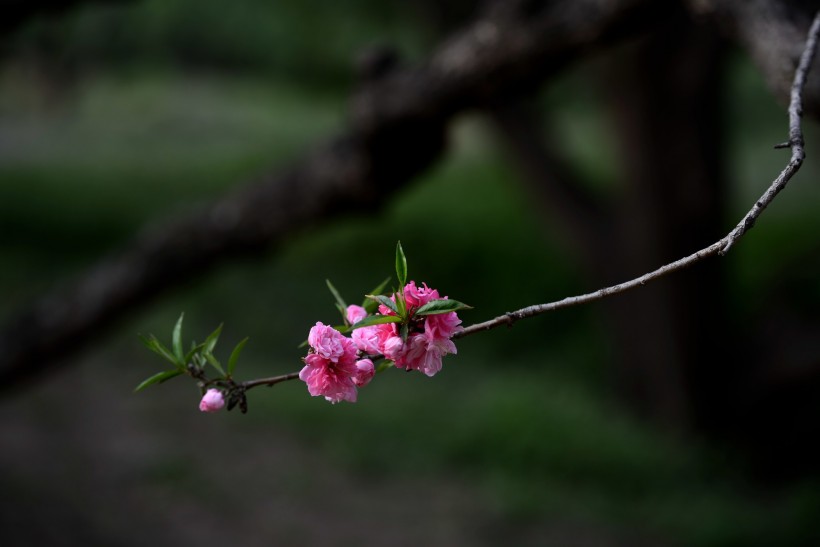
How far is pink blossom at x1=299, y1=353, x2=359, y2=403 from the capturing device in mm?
961

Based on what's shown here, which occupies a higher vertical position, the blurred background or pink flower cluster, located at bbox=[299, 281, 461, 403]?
the blurred background

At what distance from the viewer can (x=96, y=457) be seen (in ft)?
16.8

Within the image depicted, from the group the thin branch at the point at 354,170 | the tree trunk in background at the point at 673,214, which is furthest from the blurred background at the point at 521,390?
the thin branch at the point at 354,170

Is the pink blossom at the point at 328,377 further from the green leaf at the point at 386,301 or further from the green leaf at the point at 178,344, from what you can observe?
the green leaf at the point at 178,344

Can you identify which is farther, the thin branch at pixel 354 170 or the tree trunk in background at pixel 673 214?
the tree trunk in background at pixel 673 214

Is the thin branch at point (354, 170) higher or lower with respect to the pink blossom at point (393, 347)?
higher

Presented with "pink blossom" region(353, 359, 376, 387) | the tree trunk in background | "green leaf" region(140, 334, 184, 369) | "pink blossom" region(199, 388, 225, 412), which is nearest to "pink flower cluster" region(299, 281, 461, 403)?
"pink blossom" region(353, 359, 376, 387)

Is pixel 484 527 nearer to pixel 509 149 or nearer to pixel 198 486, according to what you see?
pixel 198 486

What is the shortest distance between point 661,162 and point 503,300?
2804 mm

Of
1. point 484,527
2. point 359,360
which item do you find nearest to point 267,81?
point 484,527

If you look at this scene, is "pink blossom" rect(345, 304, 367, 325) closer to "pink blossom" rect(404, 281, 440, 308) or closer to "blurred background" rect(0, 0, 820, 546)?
"pink blossom" rect(404, 281, 440, 308)

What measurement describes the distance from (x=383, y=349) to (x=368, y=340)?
26mm

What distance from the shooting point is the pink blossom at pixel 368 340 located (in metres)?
1.00

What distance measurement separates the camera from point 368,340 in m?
1.00
